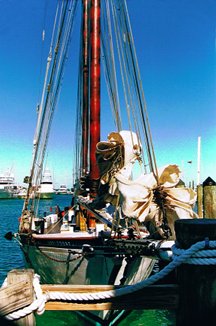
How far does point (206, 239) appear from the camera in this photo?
2.92m

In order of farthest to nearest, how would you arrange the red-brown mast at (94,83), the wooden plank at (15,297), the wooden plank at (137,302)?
the red-brown mast at (94,83) < the wooden plank at (137,302) < the wooden plank at (15,297)

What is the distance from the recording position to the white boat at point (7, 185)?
125 m

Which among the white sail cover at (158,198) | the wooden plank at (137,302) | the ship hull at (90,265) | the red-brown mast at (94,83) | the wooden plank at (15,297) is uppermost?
the red-brown mast at (94,83)

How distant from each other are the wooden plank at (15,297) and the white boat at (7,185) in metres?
128

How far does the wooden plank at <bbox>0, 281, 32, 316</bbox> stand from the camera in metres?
2.83

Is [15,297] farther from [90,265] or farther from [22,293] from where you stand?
[90,265]

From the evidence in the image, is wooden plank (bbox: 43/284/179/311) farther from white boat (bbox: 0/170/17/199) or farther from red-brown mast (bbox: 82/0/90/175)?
white boat (bbox: 0/170/17/199)

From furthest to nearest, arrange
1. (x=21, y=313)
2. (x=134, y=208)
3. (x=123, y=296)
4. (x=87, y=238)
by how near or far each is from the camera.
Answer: (x=87, y=238) < (x=134, y=208) < (x=123, y=296) < (x=21, y=313)

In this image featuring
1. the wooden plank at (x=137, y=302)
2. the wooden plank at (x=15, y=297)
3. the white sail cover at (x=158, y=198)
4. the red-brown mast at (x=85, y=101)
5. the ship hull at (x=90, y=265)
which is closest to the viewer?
the wooden plank at (x=15, y=297)

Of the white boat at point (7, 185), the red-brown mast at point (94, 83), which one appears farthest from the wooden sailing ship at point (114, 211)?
the white boat at point (7, 185)

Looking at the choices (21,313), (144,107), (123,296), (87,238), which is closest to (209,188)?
(144,107)

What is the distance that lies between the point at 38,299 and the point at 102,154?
6.28m

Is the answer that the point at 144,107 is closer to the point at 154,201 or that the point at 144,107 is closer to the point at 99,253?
the point at 154,201

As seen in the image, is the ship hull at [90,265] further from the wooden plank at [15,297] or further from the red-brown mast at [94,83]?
the wooden plank at [15,297]
